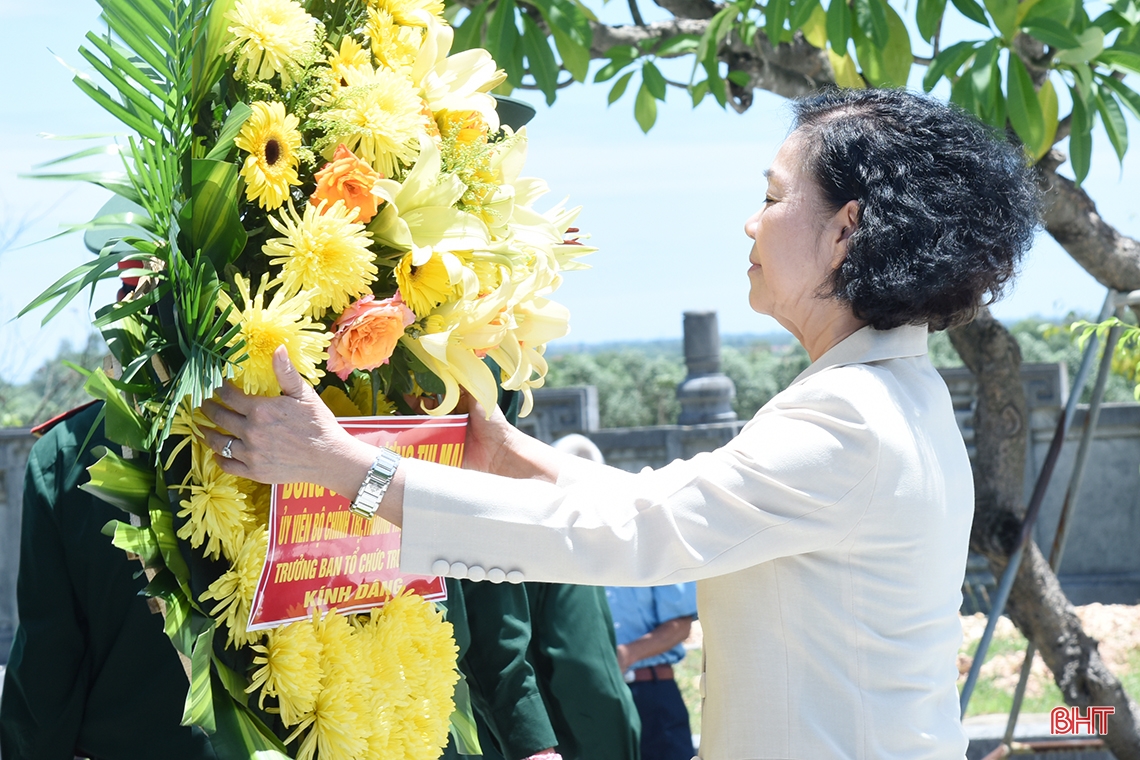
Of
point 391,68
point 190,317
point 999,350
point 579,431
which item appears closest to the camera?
point 190,317

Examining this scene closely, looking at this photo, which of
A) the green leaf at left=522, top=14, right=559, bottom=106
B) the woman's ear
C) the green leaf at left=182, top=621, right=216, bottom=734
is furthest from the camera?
the green leaf at left=522, top=14, right=559, bottom=106

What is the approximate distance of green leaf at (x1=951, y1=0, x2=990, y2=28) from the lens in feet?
8.96

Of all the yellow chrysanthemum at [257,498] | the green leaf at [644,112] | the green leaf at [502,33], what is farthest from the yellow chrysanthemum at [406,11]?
the green leaf at [644,112]

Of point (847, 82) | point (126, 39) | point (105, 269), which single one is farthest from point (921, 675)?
point (847, 82)

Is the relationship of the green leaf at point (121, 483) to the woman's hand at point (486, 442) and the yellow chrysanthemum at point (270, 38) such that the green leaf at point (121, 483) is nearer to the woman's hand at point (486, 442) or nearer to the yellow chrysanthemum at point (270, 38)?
the yellow chrysanthemum at point (270, 38)

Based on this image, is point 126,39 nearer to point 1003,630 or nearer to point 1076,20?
point 1076,20

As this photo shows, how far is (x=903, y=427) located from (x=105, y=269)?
1.01 meters

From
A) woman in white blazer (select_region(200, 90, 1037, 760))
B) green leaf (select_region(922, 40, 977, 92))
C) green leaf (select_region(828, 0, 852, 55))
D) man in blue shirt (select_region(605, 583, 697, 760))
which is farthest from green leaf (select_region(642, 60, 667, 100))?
woman in white blazer (select_region(200, 90, 1037, 760))

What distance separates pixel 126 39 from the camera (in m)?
1.22

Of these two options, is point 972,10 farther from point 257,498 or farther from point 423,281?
point 257,498

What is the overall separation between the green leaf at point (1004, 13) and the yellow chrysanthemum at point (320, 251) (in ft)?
6.60

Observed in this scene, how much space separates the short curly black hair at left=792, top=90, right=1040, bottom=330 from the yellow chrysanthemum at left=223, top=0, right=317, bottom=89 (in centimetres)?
73

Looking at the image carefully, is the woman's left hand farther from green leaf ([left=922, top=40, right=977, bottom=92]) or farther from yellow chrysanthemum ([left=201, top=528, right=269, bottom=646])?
green leaf ([left=922, top=40, right=977, bottom=92])

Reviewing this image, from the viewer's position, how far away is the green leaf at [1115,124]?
290 centimetres
